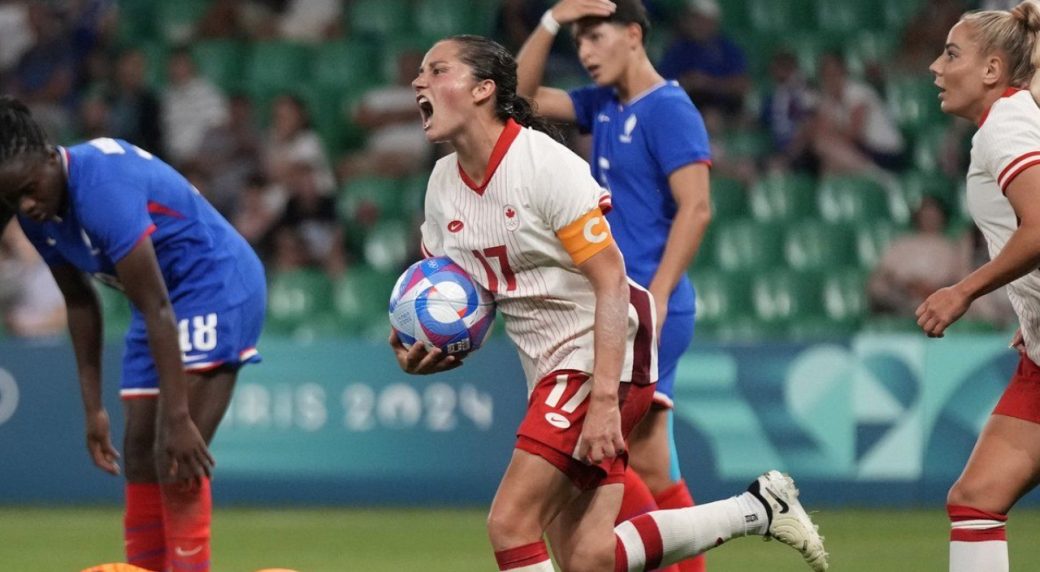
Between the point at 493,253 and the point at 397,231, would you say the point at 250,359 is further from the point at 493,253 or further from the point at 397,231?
the point at 397,231

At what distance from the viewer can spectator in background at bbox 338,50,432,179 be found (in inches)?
476

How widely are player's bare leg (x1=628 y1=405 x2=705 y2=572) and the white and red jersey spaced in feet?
2.74

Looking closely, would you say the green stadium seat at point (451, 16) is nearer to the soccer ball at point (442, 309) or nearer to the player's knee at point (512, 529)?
the soccer ball at point (442, 309)

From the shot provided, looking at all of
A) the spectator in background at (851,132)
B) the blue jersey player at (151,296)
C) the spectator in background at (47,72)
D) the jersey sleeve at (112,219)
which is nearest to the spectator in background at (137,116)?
the spectator in background at (47,72)

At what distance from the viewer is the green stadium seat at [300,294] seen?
36.3 ft

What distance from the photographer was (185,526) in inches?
209

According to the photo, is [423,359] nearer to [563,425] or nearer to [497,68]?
[563,425]

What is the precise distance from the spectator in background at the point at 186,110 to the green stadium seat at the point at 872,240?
4659 mm

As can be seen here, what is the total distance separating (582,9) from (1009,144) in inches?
74.6

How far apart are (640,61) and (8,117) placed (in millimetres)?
2289

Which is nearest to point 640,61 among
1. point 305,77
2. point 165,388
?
point 165,388

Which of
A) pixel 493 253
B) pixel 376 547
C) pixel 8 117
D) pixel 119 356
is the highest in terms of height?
pixel 8 117

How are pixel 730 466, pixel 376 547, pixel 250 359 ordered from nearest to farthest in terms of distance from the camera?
pixel 250 359 → pixel 376 547 → pixel 730 466

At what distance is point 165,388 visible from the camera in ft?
16.5
